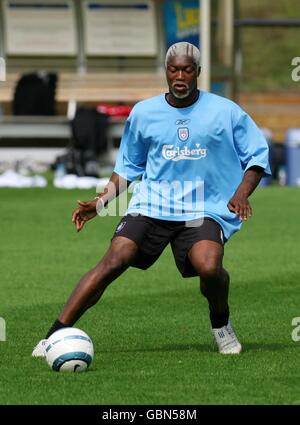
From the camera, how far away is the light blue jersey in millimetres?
9070

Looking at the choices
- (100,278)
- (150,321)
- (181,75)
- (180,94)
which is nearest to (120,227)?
(100,278)

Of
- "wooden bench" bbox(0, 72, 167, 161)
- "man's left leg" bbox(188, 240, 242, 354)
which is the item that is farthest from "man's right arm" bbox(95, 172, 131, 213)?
"wooden bench" bbox(0, 72, 167, 161)

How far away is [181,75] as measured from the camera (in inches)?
352

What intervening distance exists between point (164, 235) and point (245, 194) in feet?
2.09

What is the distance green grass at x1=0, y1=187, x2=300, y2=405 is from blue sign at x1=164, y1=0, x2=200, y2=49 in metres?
10.4

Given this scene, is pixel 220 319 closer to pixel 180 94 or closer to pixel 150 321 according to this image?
pixel 180 94

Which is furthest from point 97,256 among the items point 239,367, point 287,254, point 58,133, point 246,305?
point 58,133

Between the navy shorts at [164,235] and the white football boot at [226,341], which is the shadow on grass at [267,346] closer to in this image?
the white football boot at [226,341]

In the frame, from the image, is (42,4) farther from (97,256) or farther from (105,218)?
(97,256)

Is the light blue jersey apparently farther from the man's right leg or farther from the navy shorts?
the man's right leg

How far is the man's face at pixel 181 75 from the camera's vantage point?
8906 mm

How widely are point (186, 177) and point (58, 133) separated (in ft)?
61.1

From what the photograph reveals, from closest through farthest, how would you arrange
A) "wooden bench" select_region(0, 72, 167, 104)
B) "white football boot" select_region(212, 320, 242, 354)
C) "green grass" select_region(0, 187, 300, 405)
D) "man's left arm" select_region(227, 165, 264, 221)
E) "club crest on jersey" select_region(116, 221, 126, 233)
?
"green grass" select_region(0, 187, 300, 405) → "man's left arm" select_region(227, 165, 264, 221) → "club crest on jersey" select_region(116, 221, 126, 233) → "white football boot" select_region(212, 320, 242, 354) → "wooden bench" select_region(0, 72, 167, 104)

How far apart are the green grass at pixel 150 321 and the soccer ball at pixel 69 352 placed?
0.33 ft
